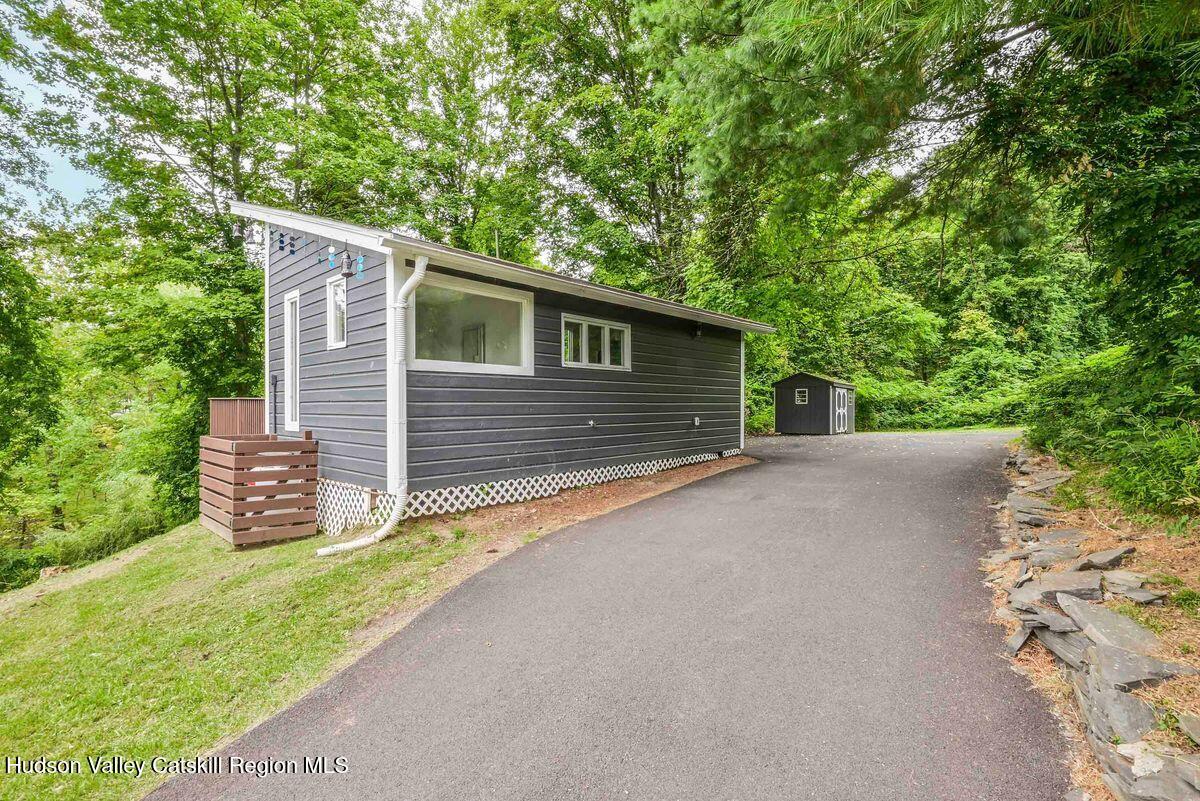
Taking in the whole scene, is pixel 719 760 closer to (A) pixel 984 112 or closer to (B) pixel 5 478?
(A) pixel 984 112

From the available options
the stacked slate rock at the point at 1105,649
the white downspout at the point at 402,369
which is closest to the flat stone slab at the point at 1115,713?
the stacked slate rock at the point at 1105,649

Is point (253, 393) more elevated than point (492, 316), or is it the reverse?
point (492, 316)

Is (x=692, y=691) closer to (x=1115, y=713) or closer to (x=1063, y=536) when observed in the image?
(x=1115, y=713)

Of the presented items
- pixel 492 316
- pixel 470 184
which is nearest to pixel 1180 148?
pixel 492 316

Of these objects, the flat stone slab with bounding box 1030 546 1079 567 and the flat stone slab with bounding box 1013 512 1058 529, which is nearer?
the flat stone slab with bounding box 1030 546 1079 567

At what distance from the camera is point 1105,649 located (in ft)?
7.40

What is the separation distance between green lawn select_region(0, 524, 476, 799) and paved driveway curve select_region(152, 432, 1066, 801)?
0.37 metres

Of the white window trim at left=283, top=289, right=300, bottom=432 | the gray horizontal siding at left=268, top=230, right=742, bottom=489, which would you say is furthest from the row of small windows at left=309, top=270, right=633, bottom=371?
the white window trim at left=283, top=289, right=300, bottom=432

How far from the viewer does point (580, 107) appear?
14.3 meters

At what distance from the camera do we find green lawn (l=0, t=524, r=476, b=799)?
8.18 ft

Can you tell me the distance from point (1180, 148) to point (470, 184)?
48.8ft

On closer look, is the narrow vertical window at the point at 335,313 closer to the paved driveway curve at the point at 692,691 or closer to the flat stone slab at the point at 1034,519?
the paved driveway curve at the point at 692,691

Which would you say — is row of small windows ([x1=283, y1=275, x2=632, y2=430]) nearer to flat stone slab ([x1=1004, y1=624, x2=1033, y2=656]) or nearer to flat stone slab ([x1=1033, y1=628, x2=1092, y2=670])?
flat stone slab ([x1=1004, y1=624, x2=1033, y2=656])

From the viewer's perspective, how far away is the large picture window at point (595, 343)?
7.58m
